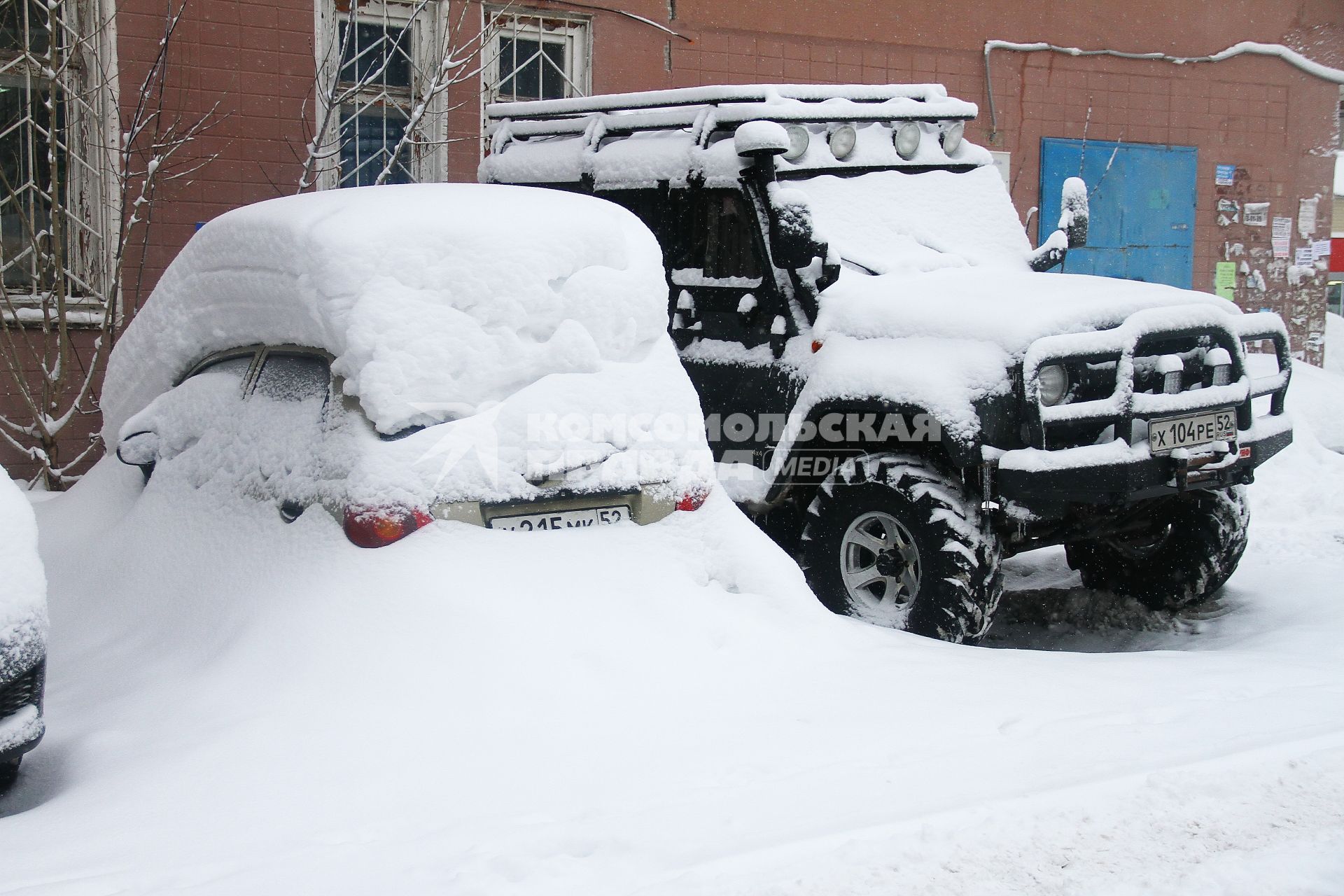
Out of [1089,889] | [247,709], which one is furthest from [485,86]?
[1089,889]

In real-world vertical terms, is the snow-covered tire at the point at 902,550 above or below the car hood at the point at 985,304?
below

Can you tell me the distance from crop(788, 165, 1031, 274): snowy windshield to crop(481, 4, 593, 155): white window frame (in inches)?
187

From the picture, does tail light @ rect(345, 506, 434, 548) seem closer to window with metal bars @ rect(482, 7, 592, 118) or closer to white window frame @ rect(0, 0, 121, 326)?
white window frame @ rect(0, 0, 121, 326)

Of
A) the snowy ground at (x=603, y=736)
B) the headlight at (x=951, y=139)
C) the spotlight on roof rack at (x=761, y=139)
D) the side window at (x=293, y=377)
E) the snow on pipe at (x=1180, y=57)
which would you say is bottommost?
the snowy ground at (x=603, y=736)

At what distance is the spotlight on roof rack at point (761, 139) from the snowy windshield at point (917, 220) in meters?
0.44

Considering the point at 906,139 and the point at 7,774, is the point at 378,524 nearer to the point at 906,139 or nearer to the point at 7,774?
the point at 7,774

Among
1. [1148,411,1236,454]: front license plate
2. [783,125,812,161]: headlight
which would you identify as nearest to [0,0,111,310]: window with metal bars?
[783,125,812,161]: headlight

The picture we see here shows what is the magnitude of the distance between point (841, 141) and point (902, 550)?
2.01 metres

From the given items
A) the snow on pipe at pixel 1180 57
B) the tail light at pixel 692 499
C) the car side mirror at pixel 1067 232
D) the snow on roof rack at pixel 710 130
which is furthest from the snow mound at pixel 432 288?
the snow on pipe at pixel 1180 57

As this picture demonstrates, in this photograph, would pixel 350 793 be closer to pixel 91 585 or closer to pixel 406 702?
pixel 406 702

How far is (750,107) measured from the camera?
5695 millimetres

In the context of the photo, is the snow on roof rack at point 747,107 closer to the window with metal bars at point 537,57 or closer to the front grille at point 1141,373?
the front grille at point 1141,373

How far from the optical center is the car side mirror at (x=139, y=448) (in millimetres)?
4691

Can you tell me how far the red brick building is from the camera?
8867mm
